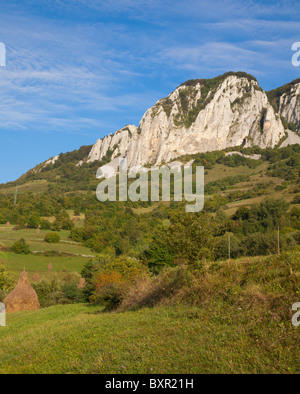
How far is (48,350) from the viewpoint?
918 centimetres

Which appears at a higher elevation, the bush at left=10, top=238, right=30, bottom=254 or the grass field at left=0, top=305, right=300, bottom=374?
the bush at left=10, top=238, right=30, bottom=254

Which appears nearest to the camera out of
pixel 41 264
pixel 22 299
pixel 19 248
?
pixel 22 299

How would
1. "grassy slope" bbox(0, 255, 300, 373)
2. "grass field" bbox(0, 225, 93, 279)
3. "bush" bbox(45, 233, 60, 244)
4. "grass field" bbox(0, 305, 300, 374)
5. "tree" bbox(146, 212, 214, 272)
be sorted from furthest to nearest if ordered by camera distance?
"bush" bbox(45, 233, 60, 244) < "grass field" bbox(0, 225, 93, 279) < "tree" bbox(146, 212, 214, 272) < "grassy slope" bbox(0, 255, 300, 373) < "grass field" bbox(0, 305, 300, 374)

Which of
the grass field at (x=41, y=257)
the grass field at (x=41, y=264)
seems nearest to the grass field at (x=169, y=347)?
the grass field at (x=41, y=257)

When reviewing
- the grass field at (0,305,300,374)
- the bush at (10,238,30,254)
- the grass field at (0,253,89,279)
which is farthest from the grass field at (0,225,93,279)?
the grass field at (0,305,300,374)

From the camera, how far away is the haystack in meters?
30.6

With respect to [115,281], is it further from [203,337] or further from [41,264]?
[41,264]

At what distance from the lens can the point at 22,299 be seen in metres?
31.2

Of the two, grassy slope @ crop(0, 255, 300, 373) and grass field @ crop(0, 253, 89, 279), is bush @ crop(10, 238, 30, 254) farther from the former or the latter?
grassy slope @ crop(0, 255, 300, 373)

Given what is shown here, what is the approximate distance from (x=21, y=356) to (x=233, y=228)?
202 feet

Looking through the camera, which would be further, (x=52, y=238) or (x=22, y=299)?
(x=52, y=238)

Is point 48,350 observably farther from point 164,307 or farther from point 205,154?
point 205,154

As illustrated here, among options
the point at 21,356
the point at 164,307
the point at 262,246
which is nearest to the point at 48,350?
the point at 21,356

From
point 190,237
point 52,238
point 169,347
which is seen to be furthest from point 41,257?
point 169,347
